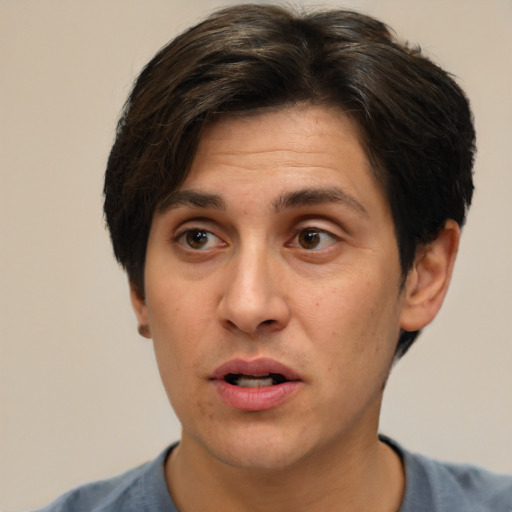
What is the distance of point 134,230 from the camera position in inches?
99.7

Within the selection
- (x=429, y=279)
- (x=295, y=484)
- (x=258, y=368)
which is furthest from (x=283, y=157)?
(x=295, y=484)

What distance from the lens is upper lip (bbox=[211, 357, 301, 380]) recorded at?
2178 millimetres

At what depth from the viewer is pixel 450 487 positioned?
8.91ft

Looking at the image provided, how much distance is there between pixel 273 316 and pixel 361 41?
0.73 meters

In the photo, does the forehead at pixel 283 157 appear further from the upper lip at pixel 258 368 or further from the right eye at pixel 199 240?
the upper lip at pixel 258 368

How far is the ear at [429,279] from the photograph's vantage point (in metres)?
2.54

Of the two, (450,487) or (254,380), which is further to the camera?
(450,487)

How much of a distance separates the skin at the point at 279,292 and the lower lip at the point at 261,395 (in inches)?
0.6

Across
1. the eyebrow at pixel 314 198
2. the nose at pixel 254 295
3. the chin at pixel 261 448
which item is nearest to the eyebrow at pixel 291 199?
the eyebrow at pixel 314 198

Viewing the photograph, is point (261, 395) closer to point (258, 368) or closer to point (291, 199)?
point (258, 368)

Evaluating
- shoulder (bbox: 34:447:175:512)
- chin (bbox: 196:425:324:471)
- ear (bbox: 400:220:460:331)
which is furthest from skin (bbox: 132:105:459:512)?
shoulder (bbox: 34:447:175:512)

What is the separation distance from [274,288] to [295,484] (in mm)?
501

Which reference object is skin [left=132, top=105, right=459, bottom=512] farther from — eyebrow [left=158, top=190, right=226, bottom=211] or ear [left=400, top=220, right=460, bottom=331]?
ear [left=400, top=220, right=460, bottom=331]

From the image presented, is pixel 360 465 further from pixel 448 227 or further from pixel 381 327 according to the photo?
pixel 448 227
